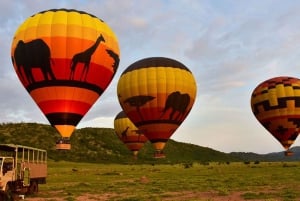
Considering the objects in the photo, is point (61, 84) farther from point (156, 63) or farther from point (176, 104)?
point (176, 104)

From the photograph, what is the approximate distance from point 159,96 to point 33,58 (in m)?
17.2

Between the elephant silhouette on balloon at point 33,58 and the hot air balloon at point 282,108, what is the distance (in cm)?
3929

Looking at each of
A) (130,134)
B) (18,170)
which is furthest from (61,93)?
(130,134)

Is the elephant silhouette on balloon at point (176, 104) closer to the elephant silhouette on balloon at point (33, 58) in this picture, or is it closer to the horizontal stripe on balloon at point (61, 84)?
the horizontal stripe on balloon at point (61, 84)

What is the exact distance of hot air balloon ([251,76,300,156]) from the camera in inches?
2462

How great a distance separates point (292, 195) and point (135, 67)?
98.9 ft

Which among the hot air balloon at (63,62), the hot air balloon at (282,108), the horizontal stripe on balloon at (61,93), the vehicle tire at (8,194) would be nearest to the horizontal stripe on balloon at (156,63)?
the hot air balloon at (63,62)

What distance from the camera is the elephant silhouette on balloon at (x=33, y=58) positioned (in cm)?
3584

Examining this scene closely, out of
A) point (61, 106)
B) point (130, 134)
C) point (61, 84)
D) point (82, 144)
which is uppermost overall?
point (82, 144)

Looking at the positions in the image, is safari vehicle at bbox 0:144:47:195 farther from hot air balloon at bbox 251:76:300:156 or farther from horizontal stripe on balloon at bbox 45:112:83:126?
hot air balloon at bbox 251:76:300:156

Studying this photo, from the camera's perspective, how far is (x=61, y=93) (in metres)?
35.5

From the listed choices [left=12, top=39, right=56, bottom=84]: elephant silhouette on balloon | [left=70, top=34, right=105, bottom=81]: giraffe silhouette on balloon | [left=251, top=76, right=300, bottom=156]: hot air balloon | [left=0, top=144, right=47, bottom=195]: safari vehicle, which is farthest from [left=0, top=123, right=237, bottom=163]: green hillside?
[left=0, top=144, right=47, bottom=195]: safari vehicle

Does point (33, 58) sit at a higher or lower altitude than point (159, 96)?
higher

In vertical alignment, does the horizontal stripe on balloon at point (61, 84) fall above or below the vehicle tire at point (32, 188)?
above
